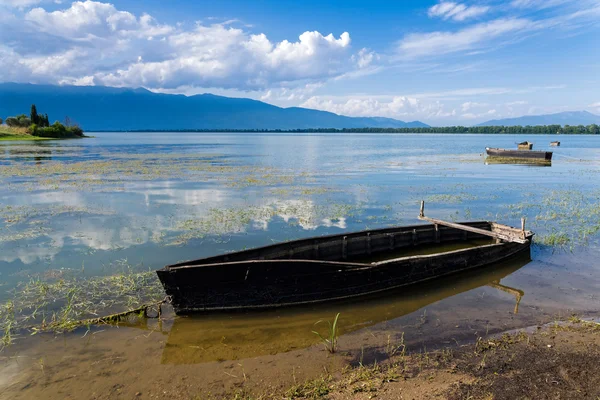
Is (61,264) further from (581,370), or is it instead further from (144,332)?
(581,370)

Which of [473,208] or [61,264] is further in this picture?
[473,208]

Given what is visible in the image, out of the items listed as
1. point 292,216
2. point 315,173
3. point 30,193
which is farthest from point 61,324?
point 315,173

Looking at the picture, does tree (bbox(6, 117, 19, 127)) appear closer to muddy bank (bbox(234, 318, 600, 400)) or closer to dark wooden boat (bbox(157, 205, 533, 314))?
dark wooden boat (bbox(157, 205, 533, 314))

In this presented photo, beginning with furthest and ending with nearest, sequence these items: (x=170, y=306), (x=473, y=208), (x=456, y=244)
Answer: (x=473, y=208)
(x=456, y=244)
(x=170, y=306)

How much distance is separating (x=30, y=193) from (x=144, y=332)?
21.3 meters

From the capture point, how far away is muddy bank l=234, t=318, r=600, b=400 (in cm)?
588

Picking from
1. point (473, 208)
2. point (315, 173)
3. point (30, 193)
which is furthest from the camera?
point (315, 173)

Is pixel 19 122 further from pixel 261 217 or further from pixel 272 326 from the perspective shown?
pixel 272 326

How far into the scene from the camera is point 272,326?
8.69 meters

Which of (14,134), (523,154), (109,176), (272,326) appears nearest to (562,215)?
(272,326)

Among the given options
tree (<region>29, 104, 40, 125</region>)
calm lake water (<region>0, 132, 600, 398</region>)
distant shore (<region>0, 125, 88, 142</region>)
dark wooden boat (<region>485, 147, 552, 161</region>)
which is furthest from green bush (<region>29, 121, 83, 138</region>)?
dark wooden boat (<region>485, 147, 552, 161</region>)

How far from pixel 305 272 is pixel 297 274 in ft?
0.71

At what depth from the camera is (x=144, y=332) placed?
834 centimetres

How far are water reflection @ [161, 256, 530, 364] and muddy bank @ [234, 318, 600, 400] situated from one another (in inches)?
56.3
